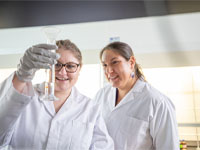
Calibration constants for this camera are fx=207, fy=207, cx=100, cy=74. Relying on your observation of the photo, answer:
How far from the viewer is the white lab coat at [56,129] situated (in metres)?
0.80

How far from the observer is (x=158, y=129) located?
1073 mm

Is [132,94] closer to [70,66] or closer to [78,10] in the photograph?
[70,66]

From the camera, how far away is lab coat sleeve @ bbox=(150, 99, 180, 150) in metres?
1.04

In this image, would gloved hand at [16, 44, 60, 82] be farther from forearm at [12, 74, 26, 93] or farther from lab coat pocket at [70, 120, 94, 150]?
lab coat pocket at [70, 120, 94, 150]

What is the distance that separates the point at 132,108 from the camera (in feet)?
3.86

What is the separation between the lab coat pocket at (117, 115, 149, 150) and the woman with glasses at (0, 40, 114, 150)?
0.72 ft

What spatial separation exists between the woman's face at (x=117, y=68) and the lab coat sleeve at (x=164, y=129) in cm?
29

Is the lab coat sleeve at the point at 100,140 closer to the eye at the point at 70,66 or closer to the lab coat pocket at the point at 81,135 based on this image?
the lab coat pocket at the point at 81,135

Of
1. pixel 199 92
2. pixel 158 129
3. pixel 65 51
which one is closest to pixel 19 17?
pixel 65 51

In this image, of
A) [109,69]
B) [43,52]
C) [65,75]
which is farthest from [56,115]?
[109,69]

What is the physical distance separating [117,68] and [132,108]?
0.85 ft

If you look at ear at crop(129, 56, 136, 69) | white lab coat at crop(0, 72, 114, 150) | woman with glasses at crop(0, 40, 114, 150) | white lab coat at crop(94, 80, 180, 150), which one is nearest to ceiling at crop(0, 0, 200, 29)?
woman with glasses at crop(0, 40, 114, 150)

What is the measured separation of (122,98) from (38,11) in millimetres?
1063

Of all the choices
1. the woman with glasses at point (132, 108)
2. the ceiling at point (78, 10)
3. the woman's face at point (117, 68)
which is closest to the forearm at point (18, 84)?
the ceiling at point (78, 10)
